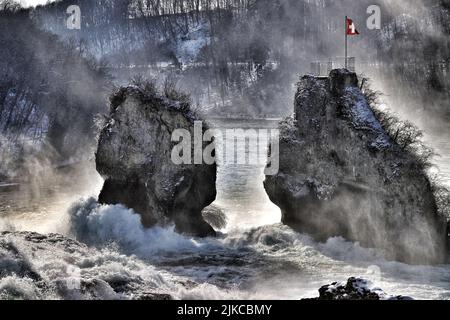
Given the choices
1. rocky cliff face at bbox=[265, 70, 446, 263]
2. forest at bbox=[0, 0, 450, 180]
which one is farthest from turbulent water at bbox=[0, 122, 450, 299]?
forest at bbox=[0, 0, 450, 180]

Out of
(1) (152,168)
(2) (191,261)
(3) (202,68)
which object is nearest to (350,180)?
(2) (191,261)

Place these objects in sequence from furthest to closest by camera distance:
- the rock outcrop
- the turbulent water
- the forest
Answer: the forest
the turbulent water
the rock outcrop

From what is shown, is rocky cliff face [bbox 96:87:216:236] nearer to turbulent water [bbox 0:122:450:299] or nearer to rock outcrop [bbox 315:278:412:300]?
turbulent water [bbox 0:122:450:299]

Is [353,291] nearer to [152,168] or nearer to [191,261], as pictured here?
[191,261]

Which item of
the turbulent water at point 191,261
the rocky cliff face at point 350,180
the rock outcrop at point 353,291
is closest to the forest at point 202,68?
the turbulent water at point 191,261

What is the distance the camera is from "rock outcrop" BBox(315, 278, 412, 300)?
2331 cm

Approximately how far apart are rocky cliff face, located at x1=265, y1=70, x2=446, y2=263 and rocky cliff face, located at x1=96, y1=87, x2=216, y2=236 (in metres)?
6.44

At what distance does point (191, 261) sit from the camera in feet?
142

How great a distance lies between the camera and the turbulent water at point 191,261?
31938 millimetres

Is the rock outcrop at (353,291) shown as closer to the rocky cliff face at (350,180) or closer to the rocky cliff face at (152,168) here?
the rocky cliff face at (350,180)

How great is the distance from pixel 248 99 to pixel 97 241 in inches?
4598

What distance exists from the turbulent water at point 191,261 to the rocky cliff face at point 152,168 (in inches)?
68.1

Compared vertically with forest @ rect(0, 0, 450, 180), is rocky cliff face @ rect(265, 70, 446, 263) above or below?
below

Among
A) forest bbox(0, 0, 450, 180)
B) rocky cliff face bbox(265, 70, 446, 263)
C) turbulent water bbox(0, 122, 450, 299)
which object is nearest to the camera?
turbulent water bbox(0, 122, 450, 299)
